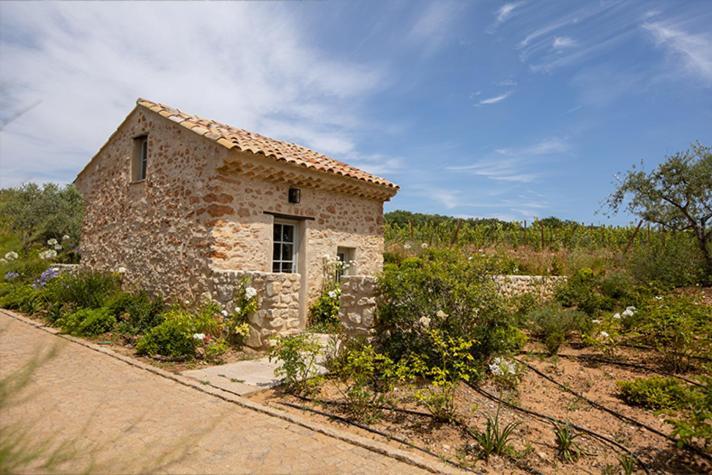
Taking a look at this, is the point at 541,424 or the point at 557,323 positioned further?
the point at 557,323

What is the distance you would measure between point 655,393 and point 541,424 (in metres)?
1.49

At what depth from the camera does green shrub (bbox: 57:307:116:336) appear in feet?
26.0

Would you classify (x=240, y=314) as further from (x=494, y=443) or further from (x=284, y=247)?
(x=494, y=443)

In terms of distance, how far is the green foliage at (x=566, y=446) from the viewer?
12.7ft

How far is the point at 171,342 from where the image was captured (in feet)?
22.1

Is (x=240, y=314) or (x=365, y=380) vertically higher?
(x=240, y=314)

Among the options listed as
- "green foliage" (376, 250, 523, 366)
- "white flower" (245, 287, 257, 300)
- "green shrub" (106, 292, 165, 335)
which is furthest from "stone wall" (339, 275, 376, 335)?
"green shrub" (106, 292, 165, 335)

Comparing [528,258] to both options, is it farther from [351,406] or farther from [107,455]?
[107,455]

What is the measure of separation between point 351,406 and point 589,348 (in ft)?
15.0

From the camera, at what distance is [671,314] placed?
244 inches

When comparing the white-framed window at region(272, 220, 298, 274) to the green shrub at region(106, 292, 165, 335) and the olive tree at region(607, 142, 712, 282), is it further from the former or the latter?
the olive tree at region(607, 142, 712, 282)

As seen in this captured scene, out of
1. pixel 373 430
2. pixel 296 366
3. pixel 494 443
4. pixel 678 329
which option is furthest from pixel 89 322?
pixel 678 329

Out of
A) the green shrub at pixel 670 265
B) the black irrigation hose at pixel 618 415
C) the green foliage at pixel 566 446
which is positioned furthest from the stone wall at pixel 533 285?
the green foliage at pixel 566 446

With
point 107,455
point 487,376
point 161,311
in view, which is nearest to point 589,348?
point 487,376
